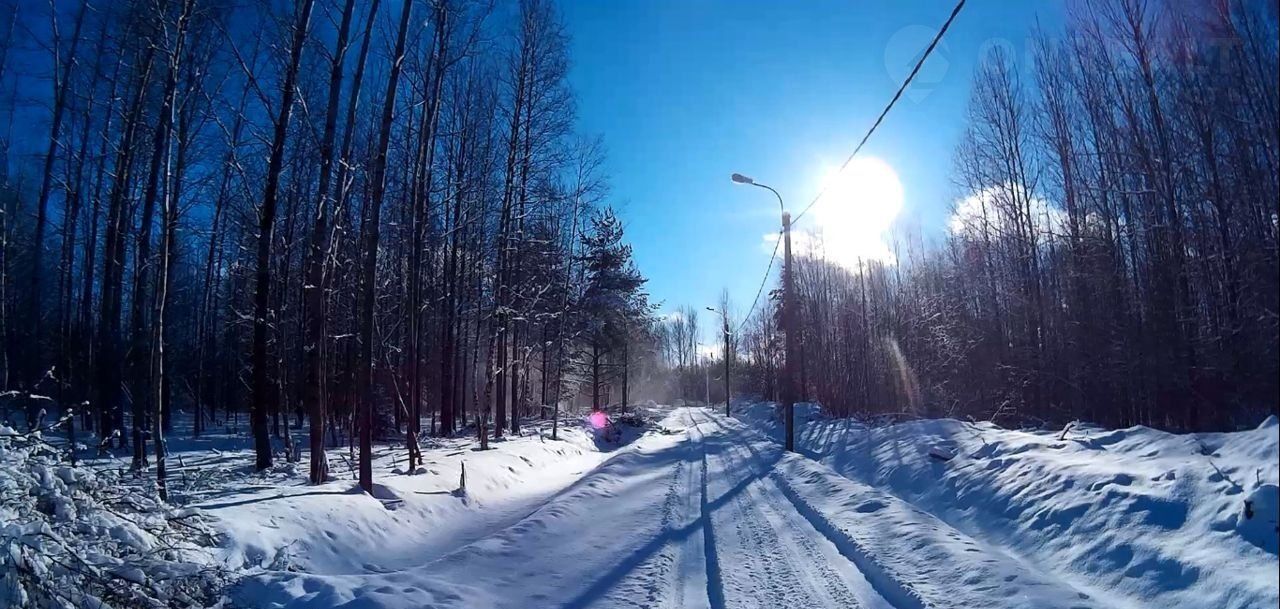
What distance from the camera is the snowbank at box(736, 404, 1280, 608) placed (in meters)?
4.55

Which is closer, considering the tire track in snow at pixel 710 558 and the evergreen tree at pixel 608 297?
the tire track in snow at pixel 710 558

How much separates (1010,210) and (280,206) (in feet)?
85.3

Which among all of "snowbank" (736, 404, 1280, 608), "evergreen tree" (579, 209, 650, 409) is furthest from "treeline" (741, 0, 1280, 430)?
"evergreen tree" (579, 209, 650, 409)

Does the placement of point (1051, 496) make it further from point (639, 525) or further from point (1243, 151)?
point (1243, 151)

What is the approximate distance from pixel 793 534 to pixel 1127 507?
3.77 metres

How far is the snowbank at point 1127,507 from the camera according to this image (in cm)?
455

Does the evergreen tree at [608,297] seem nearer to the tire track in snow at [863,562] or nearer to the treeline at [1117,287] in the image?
the treeline at [1117,287]

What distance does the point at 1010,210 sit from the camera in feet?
80.4

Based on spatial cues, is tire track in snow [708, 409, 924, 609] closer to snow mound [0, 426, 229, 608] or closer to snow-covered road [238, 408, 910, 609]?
snow-covered road [238, 408, 910, 609]

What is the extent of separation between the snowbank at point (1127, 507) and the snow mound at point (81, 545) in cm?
619

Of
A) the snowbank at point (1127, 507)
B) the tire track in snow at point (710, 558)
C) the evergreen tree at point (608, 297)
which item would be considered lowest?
the tire track in snow at point (710, 558)

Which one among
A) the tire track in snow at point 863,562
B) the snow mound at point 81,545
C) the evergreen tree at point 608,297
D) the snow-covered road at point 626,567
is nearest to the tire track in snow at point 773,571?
the snow-covered road at point 626,567

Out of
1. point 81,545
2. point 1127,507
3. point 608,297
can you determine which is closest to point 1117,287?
point 1127,507

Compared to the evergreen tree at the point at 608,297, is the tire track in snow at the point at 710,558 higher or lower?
lower
